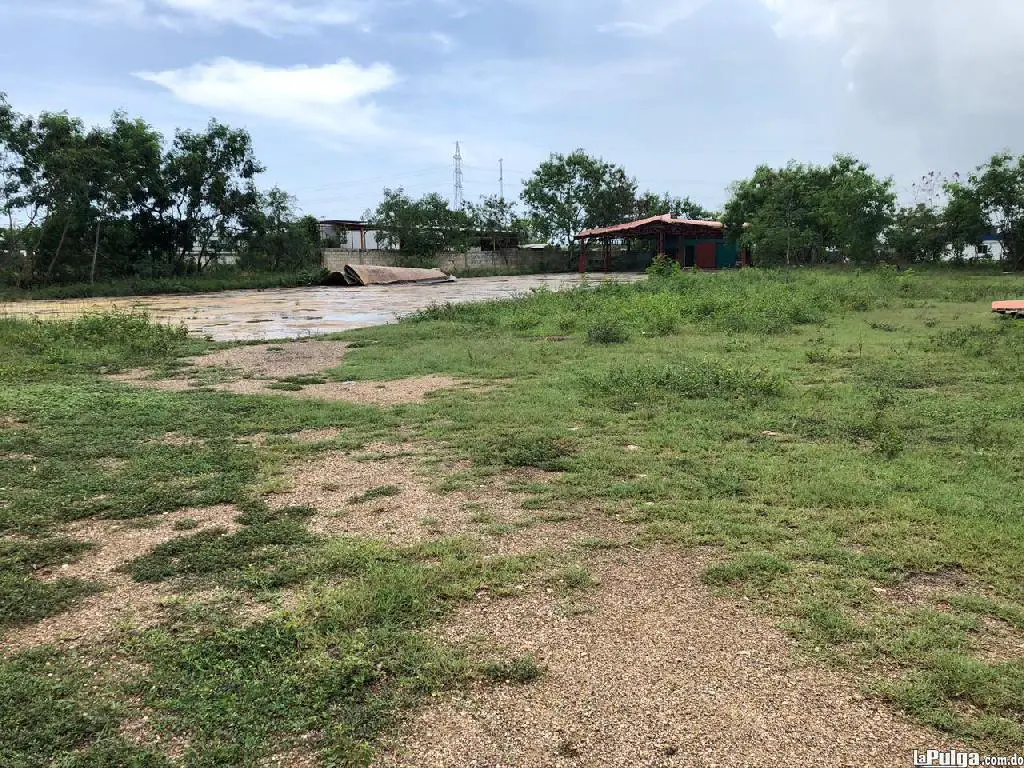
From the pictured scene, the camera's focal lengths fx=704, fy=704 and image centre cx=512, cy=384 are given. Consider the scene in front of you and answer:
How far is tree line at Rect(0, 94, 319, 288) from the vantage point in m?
24.0

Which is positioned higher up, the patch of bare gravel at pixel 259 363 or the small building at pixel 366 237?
the small building at pixel 366 237

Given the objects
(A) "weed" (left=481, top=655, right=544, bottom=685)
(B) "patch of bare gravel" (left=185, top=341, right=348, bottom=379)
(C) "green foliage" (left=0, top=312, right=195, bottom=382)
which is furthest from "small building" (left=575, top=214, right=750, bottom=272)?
(A) "weed" (left=481, top=655, right=544, bottom=685)

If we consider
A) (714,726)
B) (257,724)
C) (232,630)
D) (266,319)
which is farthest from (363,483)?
(266,319)

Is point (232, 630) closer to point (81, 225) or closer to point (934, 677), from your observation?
point (934, 677)

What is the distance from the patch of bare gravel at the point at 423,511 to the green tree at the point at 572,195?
1629 inches

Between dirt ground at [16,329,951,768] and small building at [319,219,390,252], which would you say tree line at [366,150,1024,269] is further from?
dirt ground at [16,329,951,768]

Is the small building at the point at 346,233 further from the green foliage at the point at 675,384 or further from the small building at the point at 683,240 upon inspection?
the green foliage at the point at 675,384

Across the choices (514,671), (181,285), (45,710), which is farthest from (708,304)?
(181,285)

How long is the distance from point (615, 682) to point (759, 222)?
29539 mm

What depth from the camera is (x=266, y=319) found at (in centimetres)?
1581

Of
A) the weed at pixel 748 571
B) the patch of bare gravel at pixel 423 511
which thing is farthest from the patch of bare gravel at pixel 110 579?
the weed at pixel 748 571

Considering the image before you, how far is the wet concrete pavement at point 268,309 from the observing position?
543 inches

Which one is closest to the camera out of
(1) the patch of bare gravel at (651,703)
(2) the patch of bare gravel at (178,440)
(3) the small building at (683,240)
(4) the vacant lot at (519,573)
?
(1) the patch of bare gravel at (651,703)

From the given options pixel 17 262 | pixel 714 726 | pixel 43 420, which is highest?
pixel 17 262
